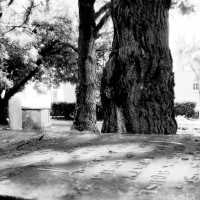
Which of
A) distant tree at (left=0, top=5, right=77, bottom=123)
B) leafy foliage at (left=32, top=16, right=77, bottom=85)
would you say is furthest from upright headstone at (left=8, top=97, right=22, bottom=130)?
leafy foliage at (left=32, top=16, right=77, bottom=85)

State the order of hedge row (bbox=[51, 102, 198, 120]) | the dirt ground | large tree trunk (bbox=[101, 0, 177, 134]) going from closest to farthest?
the dirt ground
large tree trunk (bbox=[101, 0, 177, 134])
hedge row (bbox=[51, 102, 198, 120])

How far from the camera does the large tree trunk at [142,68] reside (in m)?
4.86

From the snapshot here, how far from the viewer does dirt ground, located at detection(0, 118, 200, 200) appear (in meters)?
1.54

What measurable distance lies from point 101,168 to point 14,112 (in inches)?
453

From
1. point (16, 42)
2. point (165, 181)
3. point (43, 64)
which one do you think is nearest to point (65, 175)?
point (165, 181)

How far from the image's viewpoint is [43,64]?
20094 mm

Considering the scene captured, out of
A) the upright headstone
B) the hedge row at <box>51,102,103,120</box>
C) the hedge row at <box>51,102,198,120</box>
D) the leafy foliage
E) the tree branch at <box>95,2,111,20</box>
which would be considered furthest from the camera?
the hedge row at <box>51,102,103,120</box>

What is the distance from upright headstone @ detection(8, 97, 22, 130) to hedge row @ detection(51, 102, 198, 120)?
44.3 ft

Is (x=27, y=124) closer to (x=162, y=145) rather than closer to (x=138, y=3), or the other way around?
(x=138, y=3)

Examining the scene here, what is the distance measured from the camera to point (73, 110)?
28.6 meters

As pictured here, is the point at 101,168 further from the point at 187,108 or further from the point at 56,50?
the point at 187,108

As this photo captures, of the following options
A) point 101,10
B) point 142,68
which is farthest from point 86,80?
point 142,68

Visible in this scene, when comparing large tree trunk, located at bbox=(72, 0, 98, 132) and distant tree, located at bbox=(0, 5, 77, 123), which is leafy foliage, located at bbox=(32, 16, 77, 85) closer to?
distant tree, located at bbox=(0, 5, 77, 123)

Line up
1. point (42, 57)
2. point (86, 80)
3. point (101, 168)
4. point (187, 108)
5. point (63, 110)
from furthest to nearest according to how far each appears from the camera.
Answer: point (63, 110) < point (187, 108) < point (42, 57) < point (86, 80) < point (101, 168)
